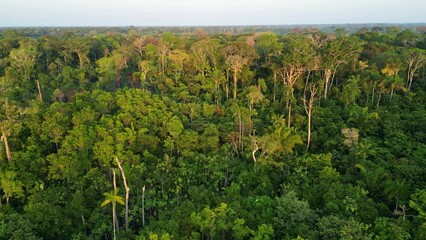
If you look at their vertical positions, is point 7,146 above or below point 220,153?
above

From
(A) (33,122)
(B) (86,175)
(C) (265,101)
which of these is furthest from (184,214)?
(C) (265,101)

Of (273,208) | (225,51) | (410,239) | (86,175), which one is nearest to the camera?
(410,239)

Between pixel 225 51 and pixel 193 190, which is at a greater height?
pixel 225 51

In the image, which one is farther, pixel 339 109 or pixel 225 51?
pixel 225 51

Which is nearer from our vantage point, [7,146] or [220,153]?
[7,146]

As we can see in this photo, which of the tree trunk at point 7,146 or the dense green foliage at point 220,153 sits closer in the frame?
the dense green foliage at point 220,153

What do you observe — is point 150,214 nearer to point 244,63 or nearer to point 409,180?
point 409,180

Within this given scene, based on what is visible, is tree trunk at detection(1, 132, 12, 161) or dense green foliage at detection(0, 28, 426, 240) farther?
tree trunk at detection(1, 132, 12, 161)

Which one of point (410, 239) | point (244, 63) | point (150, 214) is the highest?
point (244, 63)
